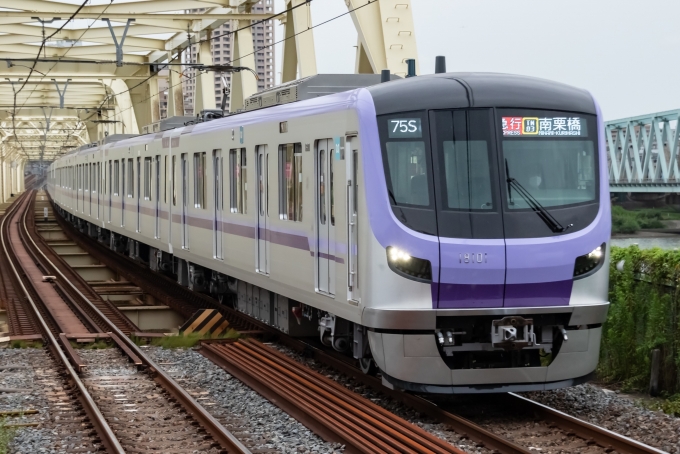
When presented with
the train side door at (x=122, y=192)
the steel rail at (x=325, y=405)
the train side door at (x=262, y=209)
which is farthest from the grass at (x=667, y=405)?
the train side door at (x=122, y=192)

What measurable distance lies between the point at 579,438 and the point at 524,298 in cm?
122

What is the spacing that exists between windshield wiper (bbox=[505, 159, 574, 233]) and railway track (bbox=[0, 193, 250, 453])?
9.56ft

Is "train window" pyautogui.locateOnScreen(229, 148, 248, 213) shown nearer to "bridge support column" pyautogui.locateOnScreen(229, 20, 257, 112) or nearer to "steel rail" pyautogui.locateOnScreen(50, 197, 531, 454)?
"steel rail" pyautogui.locateOnScreen(50, 197, 531, 454)

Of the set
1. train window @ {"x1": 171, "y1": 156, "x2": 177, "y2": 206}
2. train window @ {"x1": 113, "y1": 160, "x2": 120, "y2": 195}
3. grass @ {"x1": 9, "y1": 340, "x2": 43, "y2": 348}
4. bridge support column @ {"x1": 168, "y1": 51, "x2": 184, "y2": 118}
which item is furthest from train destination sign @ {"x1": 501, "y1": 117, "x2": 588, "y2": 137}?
bridge support column @ {"x1": 168, "y1": 51, "x2": 184, "y2": 118}

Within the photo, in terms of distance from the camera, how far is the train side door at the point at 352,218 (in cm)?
870

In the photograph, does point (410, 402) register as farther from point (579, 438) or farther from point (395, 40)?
point (395, 40)

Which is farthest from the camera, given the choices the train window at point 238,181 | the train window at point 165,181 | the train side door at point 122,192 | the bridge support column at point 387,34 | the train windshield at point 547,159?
the train side door at point 122,192

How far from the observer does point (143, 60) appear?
3772 cm

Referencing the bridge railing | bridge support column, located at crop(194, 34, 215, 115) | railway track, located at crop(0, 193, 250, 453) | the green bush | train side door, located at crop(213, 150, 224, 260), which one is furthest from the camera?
bridge support column, located at crop(194, 34, 215, 115)

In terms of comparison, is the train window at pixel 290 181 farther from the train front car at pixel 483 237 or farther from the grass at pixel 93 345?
the grass at pixel 93 345

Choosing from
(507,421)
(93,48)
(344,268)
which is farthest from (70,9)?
(507,421)

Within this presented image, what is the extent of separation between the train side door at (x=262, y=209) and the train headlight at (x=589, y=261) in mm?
4358

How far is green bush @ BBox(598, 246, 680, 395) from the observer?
927cm

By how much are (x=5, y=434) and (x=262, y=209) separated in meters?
4.75
